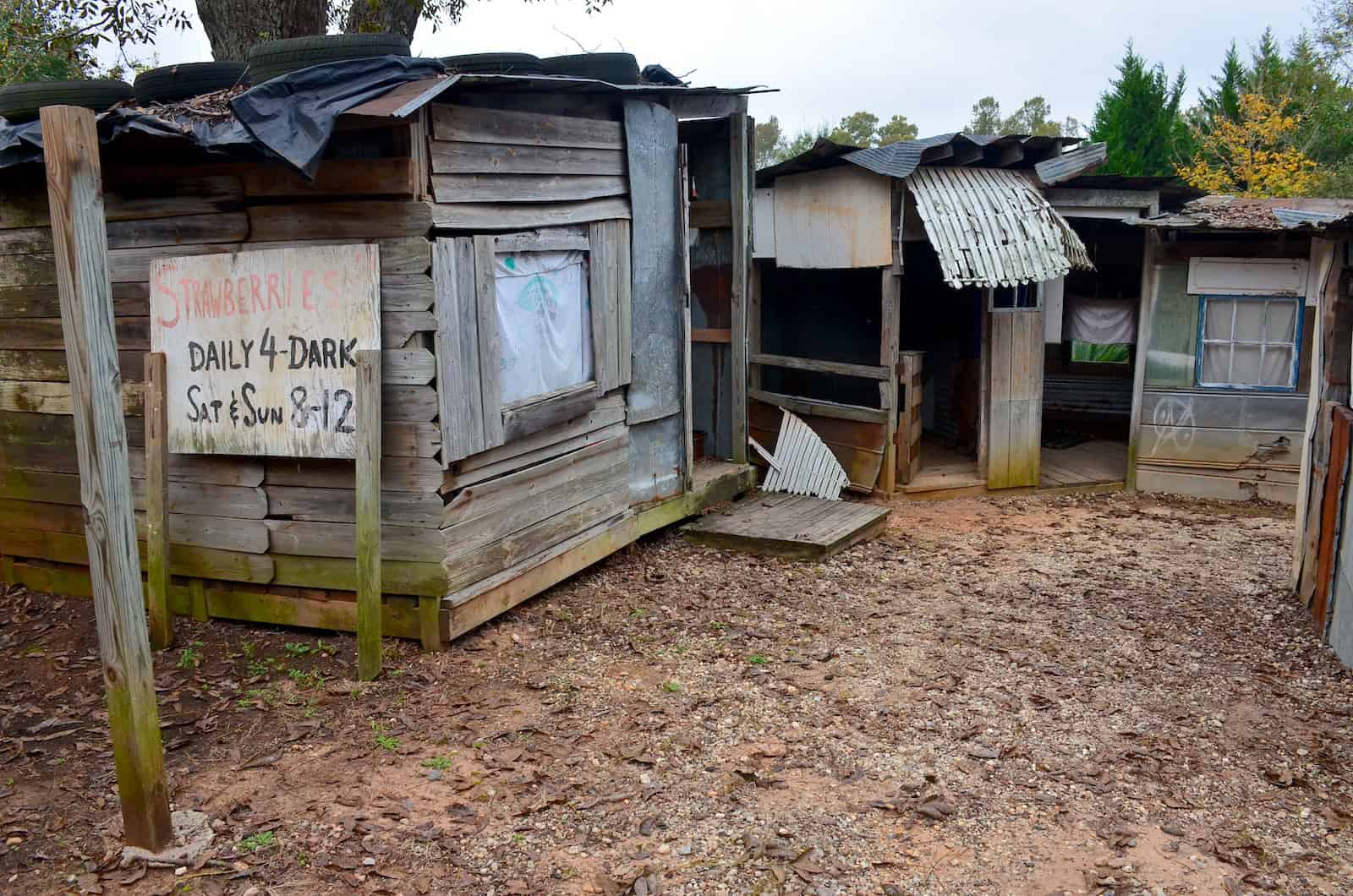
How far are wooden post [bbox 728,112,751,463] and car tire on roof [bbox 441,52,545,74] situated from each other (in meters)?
2.18

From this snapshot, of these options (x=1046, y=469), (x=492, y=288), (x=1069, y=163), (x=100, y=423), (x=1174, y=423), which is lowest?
(x=1046, y=469)

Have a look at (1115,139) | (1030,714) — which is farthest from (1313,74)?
(1030,714)

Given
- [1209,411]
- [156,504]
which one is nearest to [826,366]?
[1209,411]

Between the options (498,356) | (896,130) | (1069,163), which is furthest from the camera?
(896,130)

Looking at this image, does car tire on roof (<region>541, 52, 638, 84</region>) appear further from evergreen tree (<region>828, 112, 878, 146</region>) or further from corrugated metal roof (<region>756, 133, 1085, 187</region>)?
evergreen tree (<region>828, 112, 878, 146</region>)

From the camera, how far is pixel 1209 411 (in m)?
11.1

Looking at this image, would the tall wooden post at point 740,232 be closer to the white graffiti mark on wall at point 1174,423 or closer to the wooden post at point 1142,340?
the wooden post at point 1142,340

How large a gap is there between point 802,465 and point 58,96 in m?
6.92

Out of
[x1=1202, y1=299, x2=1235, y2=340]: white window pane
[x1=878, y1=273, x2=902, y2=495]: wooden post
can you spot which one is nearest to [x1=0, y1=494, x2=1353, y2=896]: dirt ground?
[x1=878, y1=273, x2=902, y2=495]: wooden post

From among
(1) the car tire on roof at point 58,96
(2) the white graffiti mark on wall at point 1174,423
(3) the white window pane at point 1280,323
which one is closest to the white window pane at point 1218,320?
(3) the white window pane at point 1280,323

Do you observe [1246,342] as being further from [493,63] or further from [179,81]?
[179,81]

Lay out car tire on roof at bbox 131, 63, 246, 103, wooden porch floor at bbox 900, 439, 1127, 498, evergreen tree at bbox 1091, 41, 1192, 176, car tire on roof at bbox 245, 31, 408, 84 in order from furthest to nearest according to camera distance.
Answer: evergreen tree at bbox 1091, 41, 1192, 176, wooden porch floor at bbox 900, 439, 1127, 498, car tire on roof at bbox 131, 63, 246, 103, car tire on roof at bbox 245, 31, 408, 84

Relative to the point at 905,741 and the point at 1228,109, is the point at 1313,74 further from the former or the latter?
the point at 905,741

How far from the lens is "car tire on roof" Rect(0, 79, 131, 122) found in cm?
663
